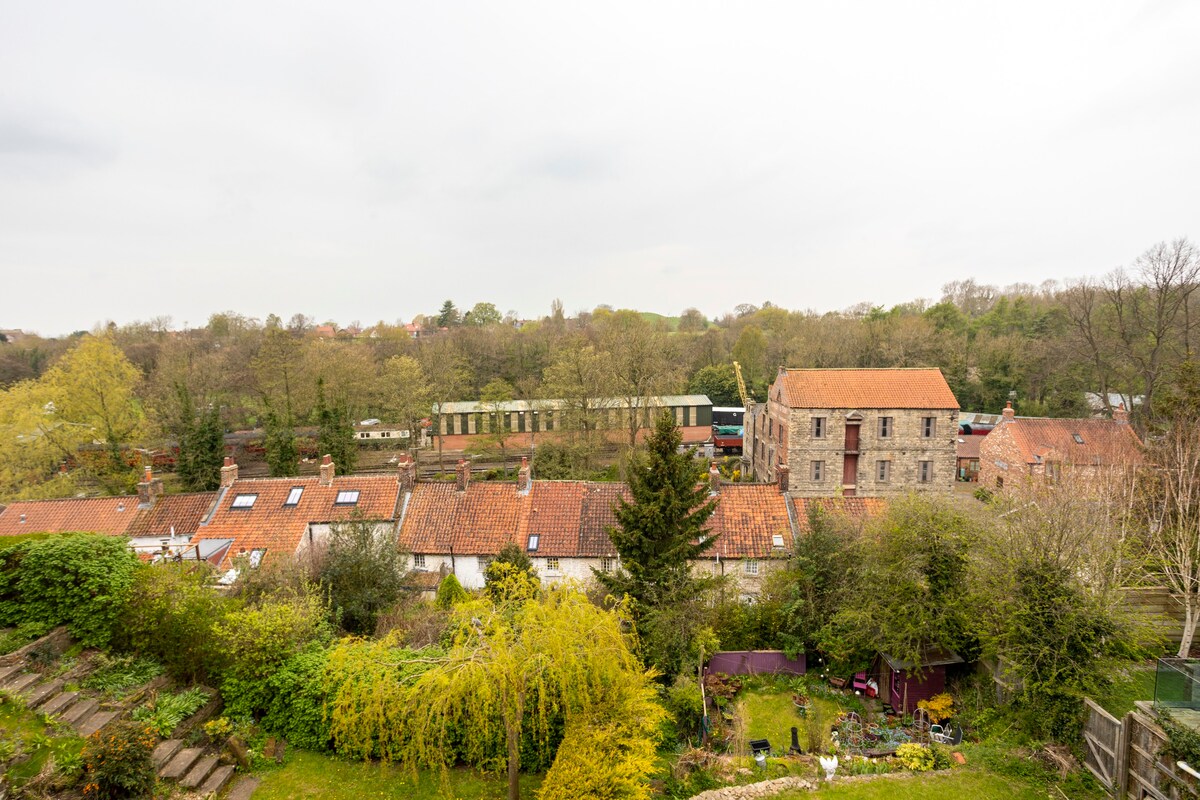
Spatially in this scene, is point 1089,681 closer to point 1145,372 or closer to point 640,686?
point 640,686

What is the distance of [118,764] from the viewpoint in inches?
378

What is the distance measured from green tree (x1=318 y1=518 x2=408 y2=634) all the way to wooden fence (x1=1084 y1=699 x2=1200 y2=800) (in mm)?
19255

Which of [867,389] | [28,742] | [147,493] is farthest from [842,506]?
[147,493]

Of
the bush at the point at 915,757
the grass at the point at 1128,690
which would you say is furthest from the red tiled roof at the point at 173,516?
the grass at the point at 1128,690

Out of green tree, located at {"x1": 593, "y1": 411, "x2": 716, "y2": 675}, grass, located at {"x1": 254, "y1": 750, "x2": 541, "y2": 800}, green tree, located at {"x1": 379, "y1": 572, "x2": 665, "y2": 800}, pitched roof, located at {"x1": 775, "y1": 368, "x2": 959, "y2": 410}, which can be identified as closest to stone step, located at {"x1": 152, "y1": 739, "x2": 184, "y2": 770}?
grass, located at {"x1": 254, "y1": 750, "x2": 541, "y2": 800}

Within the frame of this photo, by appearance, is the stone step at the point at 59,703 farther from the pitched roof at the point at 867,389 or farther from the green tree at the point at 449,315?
the green tree at the point at 449,315

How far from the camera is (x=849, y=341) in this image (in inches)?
2382

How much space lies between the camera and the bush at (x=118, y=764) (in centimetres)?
949

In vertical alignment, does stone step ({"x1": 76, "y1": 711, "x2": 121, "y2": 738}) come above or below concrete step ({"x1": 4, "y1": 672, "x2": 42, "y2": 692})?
below

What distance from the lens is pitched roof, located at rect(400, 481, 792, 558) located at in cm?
2409

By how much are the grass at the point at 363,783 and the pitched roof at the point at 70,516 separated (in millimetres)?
18758

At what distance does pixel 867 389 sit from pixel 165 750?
118 feet

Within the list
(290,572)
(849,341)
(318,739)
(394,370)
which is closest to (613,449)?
(394,370)

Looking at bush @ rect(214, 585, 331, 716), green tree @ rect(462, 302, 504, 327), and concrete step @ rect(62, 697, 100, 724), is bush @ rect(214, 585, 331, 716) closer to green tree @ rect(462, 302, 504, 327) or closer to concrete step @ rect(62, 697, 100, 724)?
concrete step @ rect(62, 697, 100, 724)
